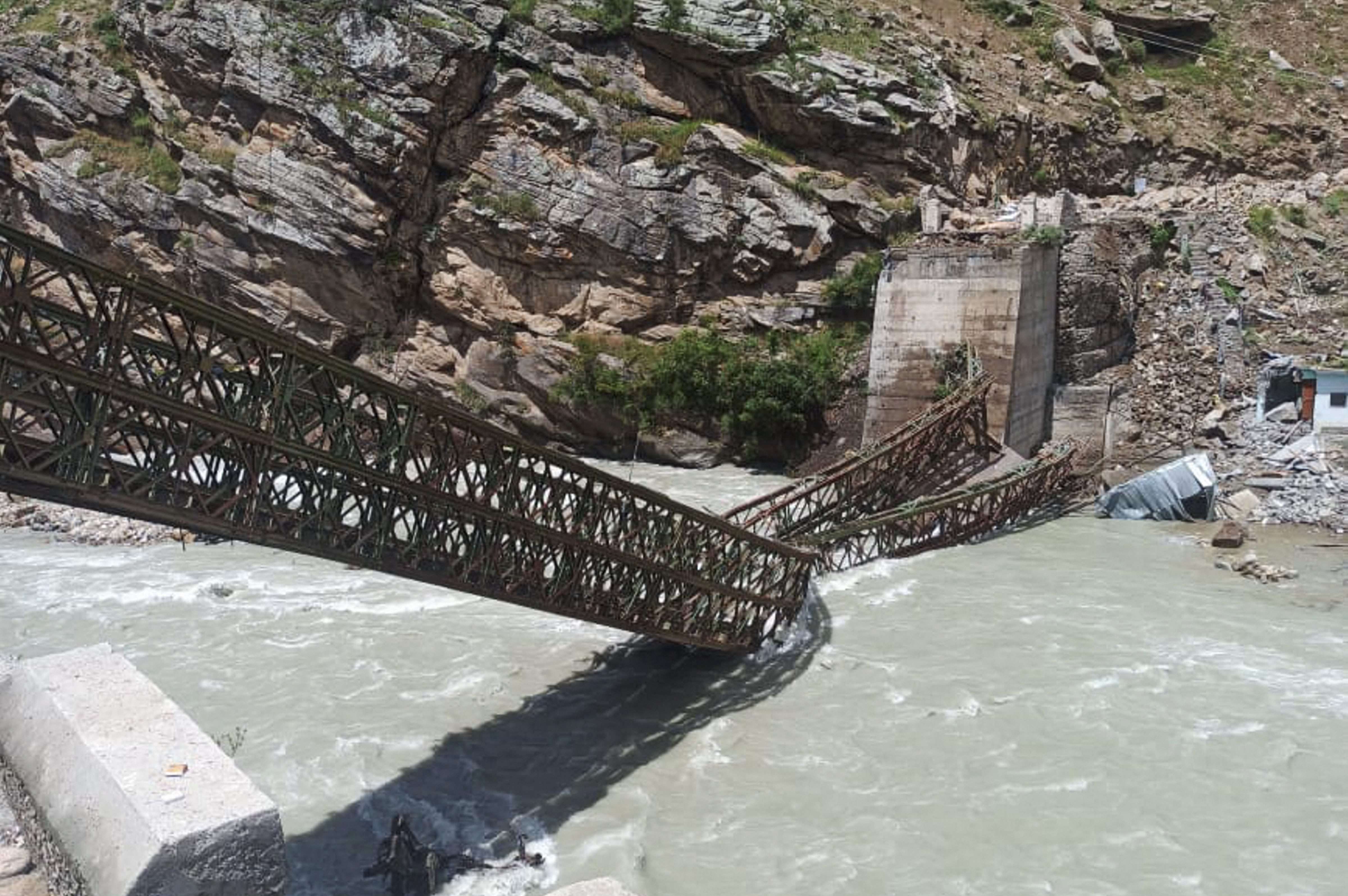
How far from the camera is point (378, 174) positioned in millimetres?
27766

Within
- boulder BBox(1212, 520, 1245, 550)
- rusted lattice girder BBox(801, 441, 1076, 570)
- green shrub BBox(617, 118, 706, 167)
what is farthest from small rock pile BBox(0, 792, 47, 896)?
green shrub BBox(617, 118, 706, 167)

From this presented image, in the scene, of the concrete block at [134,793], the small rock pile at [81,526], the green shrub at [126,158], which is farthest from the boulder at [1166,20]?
the concrete block at [134,793]

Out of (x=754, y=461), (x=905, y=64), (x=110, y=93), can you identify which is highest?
(x=905, y=64)

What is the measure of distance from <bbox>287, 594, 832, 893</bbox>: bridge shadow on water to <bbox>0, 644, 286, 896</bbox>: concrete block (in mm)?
2597

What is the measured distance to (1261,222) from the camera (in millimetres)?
26250

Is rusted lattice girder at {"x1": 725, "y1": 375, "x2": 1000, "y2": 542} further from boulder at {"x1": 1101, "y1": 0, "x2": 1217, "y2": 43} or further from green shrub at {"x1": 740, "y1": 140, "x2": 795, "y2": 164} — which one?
boulder at {"x1": 1101, "y1": 0, "x2": 1217, "y2": 43}

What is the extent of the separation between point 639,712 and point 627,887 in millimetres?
3421

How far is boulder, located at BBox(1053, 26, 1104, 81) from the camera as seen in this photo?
3309 centimetres

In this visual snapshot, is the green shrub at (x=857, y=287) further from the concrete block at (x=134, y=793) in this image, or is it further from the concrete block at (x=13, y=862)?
the concrete block at (x=13, y=862)

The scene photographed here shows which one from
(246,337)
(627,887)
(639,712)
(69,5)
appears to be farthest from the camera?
(69,5)

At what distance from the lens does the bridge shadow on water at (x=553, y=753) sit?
9.23 metres

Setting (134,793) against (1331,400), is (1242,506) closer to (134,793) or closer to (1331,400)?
(1331,400)

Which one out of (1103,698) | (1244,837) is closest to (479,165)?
(1103,698)

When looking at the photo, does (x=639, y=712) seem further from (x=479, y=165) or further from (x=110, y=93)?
(x=110, y=93)
